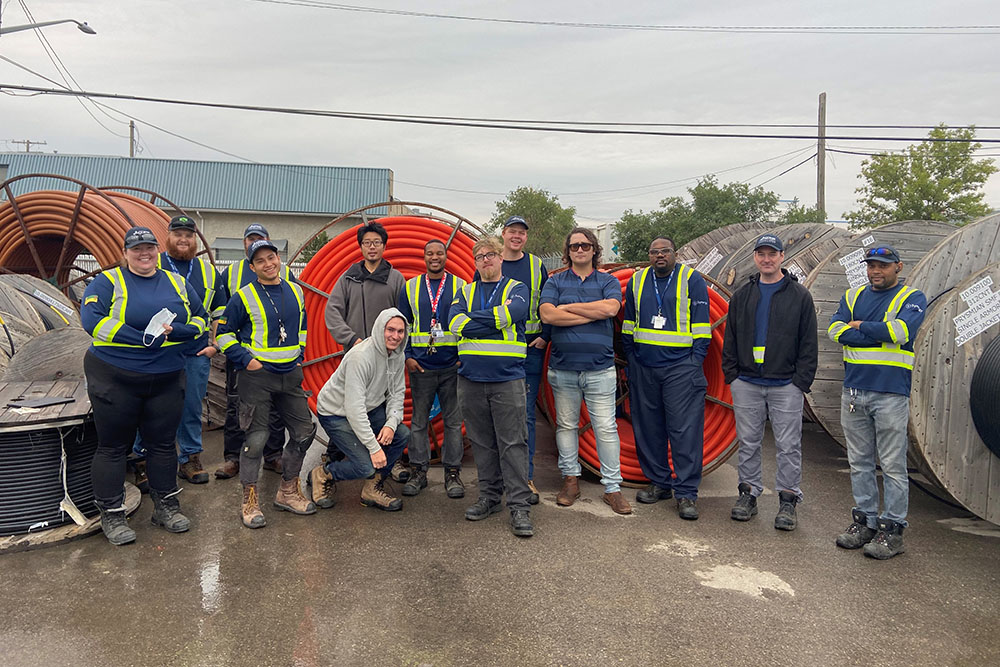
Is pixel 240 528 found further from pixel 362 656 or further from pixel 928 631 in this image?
pixel 928 631

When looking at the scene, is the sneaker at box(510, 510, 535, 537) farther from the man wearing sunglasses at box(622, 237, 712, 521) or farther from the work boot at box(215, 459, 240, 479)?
the work boot at box(215, 459, 240, 479)

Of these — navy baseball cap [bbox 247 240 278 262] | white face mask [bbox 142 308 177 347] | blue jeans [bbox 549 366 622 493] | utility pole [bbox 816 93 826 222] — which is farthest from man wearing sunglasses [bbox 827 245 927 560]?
utility pole [bbox 816 93 826 222]

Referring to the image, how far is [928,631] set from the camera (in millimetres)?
3299

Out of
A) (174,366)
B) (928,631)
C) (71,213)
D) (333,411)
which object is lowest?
(928,631)

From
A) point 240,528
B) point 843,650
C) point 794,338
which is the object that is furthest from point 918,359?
point 240,528

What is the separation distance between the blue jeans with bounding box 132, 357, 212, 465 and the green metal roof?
2430 centimetres

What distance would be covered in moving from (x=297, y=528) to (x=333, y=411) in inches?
30.5

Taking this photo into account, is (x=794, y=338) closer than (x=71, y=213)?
Yes

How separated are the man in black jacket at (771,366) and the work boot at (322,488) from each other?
9.21 feet

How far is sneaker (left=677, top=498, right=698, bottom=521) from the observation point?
4.75m

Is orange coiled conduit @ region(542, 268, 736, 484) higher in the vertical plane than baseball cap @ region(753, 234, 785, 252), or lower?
lower

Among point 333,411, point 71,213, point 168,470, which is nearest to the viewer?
point 168,470

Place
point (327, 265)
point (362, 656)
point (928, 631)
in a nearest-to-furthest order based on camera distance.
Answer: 1. point (362, 656)
2. point (928, 631)
3. point (327, 265)

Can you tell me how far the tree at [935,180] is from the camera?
65.0 feet
